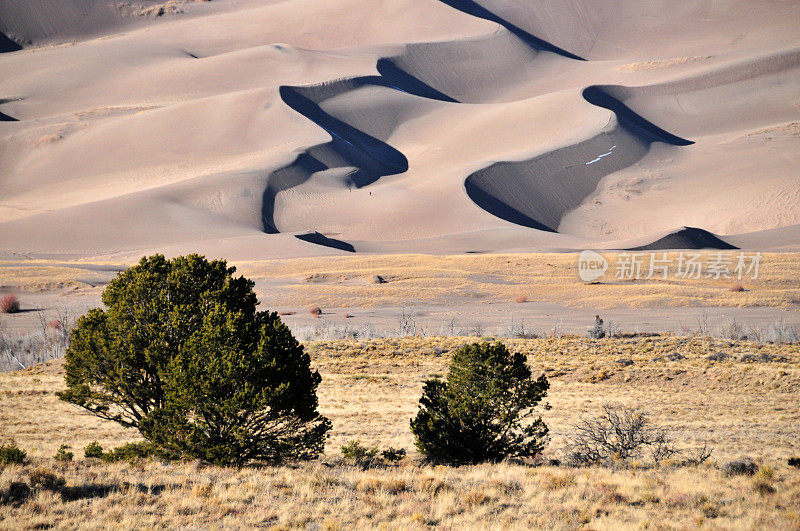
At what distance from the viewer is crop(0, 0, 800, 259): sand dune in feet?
293

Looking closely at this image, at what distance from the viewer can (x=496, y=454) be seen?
38.3 feet

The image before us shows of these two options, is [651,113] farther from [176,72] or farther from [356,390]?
[356,390]

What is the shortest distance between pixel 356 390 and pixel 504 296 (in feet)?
76.7

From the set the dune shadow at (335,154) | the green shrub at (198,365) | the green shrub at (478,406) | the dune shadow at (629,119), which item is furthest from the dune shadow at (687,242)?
the green shrub at (198,365)

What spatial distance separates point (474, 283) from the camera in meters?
49.1

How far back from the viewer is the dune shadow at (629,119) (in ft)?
393

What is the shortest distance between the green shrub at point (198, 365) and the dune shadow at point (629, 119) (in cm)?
11660

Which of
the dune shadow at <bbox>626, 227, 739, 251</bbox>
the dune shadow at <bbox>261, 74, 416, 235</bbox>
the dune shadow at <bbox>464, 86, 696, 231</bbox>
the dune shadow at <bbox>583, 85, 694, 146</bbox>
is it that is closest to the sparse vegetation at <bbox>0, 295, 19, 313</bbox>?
the dune shadow at <bbox>261, 74, 416, 235</bbox>

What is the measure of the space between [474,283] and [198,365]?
39.8 meters

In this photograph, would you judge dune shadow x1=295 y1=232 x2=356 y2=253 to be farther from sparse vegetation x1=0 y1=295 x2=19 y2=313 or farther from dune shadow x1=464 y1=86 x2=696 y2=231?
sparse vegetation x1=0 y1=295 x2=19 y2=313

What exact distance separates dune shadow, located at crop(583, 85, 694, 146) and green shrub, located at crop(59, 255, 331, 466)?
117 m

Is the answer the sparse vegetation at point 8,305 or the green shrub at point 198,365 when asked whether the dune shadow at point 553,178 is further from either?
the green shrub at point 198,365

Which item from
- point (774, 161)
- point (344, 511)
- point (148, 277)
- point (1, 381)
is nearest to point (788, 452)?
point (344, 511)

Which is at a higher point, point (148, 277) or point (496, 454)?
point (148, 277)
